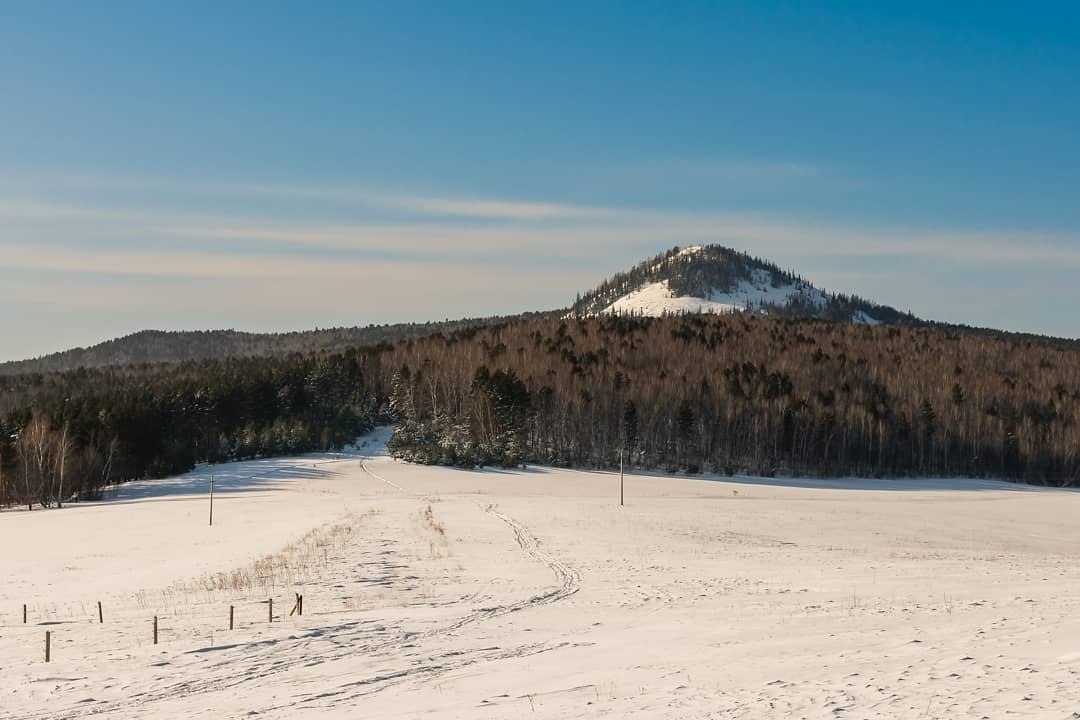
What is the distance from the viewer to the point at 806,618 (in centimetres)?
2495

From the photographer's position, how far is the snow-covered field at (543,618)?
56.6 ft

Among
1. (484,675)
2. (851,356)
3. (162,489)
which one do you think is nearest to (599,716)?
(484,675)

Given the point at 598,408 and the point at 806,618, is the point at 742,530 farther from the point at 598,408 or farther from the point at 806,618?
the point at 598,408

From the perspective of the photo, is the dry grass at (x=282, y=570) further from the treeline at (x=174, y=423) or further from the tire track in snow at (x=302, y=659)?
the treeline at (x=174, y=423)

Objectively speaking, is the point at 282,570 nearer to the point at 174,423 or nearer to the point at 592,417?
the point at 592,417

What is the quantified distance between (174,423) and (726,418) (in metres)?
77.5

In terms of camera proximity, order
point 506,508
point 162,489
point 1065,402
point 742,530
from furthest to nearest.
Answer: point 1065,402
point 162,489
point 506,508
point 742,530

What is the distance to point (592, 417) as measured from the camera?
12725 cm

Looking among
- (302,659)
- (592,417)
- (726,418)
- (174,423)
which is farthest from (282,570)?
(726,418)

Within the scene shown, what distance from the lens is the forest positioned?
11362 centimetres

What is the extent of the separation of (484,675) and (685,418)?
349ft

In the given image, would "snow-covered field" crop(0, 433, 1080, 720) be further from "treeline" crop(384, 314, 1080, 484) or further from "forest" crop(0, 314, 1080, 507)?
"treeline" crop(384, 314, 1080, 484)

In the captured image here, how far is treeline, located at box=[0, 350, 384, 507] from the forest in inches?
11.6

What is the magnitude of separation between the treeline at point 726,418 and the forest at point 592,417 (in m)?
0.29
